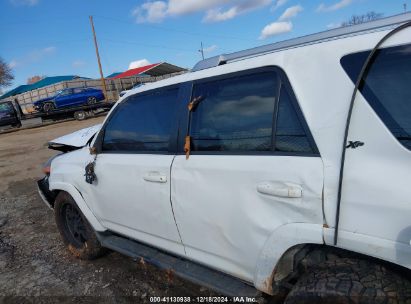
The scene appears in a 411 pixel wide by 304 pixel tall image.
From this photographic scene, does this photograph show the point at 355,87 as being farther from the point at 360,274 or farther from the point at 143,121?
the point at 143,121

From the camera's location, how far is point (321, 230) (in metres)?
1.97

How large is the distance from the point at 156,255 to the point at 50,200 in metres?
2.37

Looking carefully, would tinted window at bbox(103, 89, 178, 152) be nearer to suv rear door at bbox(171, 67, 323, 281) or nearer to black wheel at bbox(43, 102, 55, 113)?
suv rear door at bbox(171, 67, 323, 281)

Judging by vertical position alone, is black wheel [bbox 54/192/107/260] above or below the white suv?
below

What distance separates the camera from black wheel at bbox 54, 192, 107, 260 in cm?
409

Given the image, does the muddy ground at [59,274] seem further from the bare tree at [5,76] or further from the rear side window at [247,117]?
the bare tree at [5,76]

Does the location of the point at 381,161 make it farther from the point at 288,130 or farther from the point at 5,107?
the point at 5,107

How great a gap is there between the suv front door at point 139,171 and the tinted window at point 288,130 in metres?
0.93

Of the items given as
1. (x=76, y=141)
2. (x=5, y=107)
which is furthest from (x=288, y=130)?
(x=5, y=107)

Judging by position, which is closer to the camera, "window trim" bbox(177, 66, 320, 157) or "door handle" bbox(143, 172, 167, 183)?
"window trim" bbox(177, 66, 320, 157)

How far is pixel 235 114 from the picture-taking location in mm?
2527

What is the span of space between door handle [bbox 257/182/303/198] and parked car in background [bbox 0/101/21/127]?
2485cm

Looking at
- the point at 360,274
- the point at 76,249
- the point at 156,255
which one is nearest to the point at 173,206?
the point at 156,255

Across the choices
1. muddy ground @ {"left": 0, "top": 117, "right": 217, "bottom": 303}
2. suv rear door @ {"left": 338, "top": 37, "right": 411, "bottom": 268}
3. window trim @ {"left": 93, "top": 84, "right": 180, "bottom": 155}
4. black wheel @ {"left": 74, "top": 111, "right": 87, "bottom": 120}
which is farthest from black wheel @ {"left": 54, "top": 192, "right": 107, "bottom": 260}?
black wheel @ {"left": 74, "top": 111, "right": 87, "bottom": 120}
